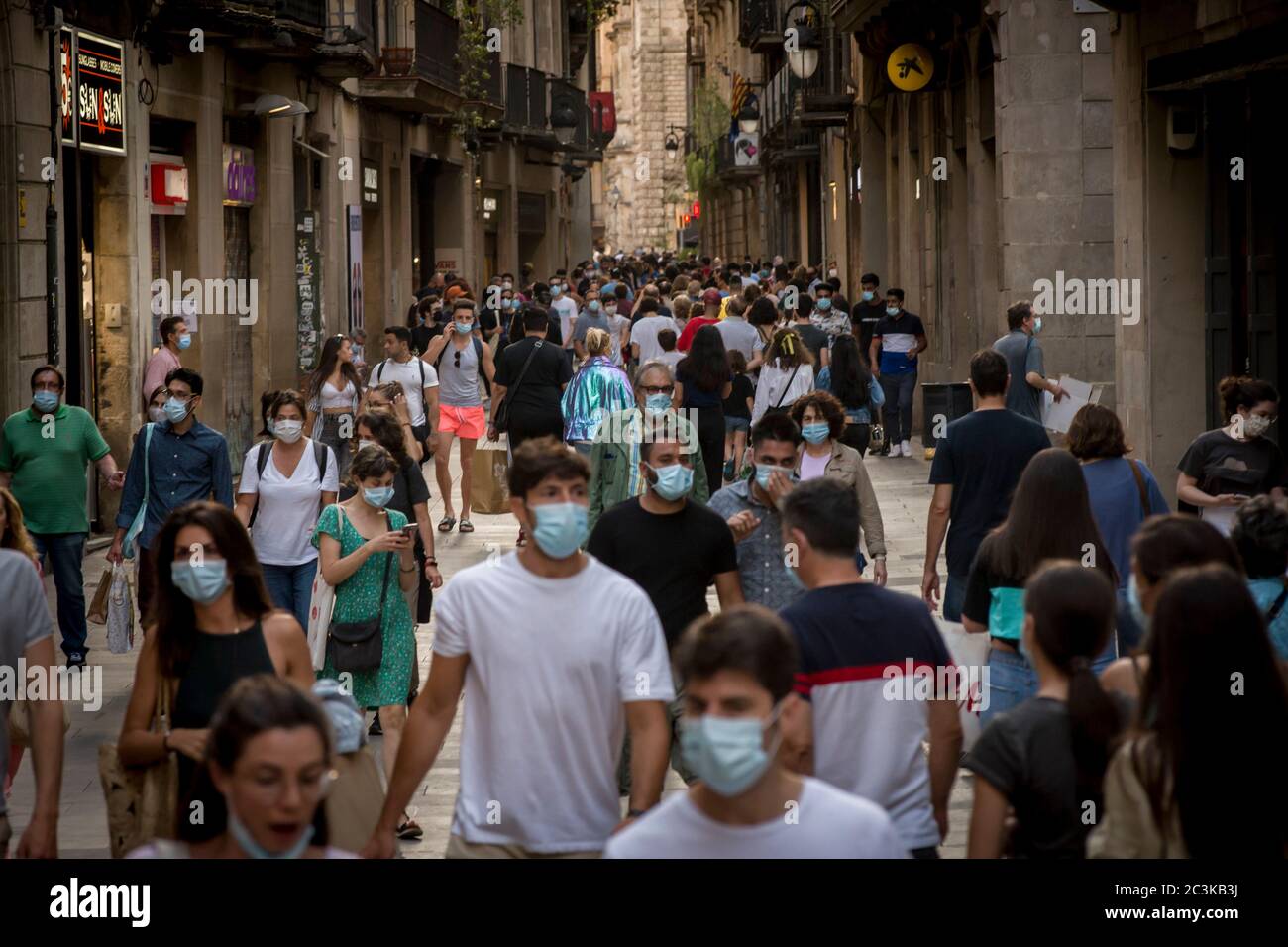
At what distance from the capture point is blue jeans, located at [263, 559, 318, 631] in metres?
9.55

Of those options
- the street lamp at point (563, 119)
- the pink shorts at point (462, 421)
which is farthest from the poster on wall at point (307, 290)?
the street lamp at point (563, 119)

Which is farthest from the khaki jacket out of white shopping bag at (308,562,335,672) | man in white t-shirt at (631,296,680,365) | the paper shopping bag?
man in white t-shirt at (631,296,680,365)

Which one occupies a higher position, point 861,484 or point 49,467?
point 49,467

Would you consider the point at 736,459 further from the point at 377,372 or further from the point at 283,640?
the point at 283,640

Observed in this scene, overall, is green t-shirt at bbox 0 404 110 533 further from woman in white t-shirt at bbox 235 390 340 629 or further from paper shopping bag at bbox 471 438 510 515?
paper shopping bag at bbox 471 438 510 515

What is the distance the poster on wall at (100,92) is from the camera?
1639cm

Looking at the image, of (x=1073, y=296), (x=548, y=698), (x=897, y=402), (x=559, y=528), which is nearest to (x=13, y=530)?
(x=559, y=528)

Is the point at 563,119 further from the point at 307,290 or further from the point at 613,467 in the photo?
the point at 613,467

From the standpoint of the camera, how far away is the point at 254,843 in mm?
3914

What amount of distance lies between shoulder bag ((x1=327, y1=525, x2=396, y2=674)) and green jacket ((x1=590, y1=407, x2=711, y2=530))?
1745mm

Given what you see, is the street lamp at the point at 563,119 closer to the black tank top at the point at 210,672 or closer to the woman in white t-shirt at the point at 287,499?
the woman in white t-shirt at the point at 287,499

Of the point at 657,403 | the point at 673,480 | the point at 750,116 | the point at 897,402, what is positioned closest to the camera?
the point at 673,480

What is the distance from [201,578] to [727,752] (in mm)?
2228
